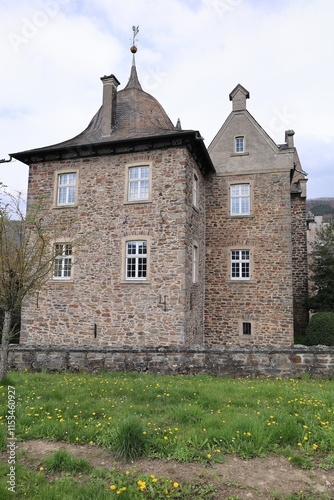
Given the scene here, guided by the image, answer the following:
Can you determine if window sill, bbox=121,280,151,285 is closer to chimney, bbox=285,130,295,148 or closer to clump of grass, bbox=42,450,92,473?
clump of grass, bbox=42,450,92,473

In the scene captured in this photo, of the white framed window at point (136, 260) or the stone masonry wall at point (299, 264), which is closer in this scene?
the white framed window at point (136, 260)

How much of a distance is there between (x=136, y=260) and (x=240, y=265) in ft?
17.7

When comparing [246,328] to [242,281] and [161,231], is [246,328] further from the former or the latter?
[161,231]

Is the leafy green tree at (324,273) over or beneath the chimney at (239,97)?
beneath

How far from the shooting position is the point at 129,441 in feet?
13.6

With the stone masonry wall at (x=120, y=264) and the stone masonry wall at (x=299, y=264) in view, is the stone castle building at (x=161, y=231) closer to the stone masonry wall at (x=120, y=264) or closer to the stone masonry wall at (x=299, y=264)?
the stone masonry wall at (x=120, y=264)

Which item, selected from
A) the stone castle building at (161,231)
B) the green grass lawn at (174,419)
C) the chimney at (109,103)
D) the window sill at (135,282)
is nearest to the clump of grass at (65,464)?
the green grass lawn at (174,419)

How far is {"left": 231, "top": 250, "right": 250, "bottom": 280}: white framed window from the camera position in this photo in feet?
53.2

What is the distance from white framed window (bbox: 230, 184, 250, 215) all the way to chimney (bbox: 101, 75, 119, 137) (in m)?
6.31

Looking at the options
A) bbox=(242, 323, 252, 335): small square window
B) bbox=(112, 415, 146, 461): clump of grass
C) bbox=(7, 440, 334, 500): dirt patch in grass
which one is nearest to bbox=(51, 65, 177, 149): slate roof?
bbox=(242, 323, 252, 335): small square window

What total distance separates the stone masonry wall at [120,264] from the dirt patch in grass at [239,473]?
27.6ft

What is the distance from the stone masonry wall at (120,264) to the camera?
42.0 ft

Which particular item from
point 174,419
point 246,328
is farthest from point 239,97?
point 174,419

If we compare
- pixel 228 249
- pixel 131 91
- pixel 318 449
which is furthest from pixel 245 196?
pixel 318 449
